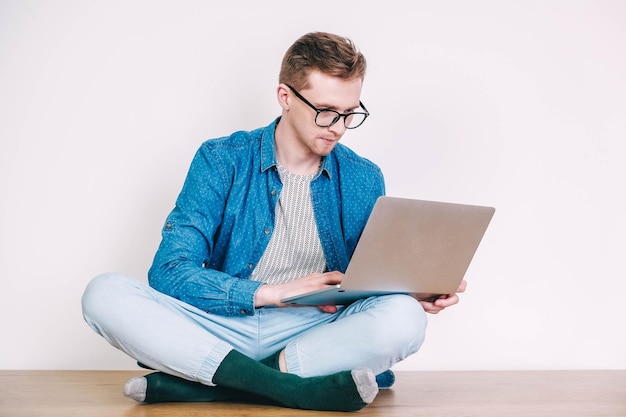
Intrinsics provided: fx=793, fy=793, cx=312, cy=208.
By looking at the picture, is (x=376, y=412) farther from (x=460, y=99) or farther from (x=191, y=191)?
(x=460, y=99)

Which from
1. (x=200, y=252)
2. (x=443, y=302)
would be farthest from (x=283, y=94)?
(x=443, y=302)

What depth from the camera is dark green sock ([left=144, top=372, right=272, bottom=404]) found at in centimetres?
197

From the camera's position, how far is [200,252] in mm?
2182

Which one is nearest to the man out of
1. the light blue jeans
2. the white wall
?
the light blue jeans

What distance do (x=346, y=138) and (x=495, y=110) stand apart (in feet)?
2.09

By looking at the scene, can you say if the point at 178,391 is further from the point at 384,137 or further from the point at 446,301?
the point at 384,137

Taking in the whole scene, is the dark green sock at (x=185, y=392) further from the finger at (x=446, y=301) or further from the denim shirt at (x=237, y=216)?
the finger at (x=446, y=301)

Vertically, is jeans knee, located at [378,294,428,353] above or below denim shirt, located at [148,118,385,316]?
below

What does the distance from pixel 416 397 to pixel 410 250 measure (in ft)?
1.85

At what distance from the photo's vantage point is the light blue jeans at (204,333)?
191 cm

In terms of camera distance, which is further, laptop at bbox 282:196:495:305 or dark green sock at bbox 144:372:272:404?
dark green sock at bbox 144:372:272:404

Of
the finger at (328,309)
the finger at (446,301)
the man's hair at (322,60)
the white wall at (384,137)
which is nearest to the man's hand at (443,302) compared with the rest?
the finger at (446,301)

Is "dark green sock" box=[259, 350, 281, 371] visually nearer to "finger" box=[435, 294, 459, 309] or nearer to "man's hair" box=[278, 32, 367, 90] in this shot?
"finger" box=[435, 294, 459, 309]

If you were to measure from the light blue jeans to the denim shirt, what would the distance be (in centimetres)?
10
